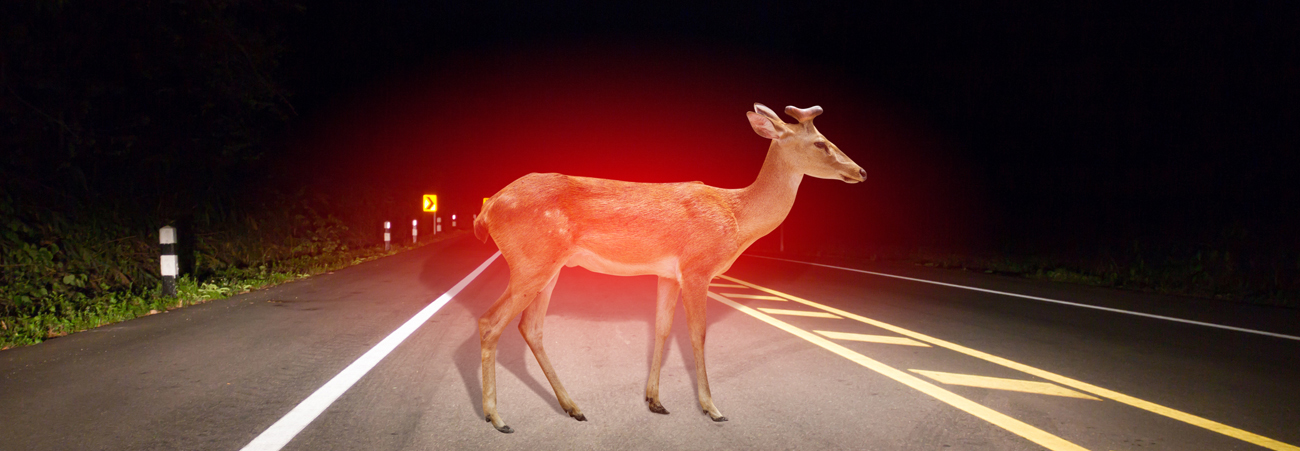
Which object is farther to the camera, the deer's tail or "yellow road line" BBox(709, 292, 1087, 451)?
the deer's tail

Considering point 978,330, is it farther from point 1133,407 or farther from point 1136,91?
point 1136,91

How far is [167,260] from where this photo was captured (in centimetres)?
755

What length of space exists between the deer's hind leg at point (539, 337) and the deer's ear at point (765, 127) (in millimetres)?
1323

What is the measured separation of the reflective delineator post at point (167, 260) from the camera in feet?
24.7

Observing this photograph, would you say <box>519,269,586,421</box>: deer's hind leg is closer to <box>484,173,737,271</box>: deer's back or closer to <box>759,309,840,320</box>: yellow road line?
<box>484,173,737,271</box>: deer's back

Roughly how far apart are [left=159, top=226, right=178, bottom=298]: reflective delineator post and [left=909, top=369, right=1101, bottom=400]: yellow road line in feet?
27.9

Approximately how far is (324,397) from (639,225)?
223cm

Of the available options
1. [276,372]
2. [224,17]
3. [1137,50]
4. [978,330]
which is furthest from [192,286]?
[1137,50]

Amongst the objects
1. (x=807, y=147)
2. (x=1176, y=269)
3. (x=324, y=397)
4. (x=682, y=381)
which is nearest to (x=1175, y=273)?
(x=1176, y=269)

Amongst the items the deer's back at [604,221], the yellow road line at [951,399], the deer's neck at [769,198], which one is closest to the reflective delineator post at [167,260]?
the deer's back at [604,221]

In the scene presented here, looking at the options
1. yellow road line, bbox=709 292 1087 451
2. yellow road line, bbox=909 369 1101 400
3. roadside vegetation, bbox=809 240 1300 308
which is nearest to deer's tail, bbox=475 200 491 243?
yellow road line, bbox=709 292 1087 451

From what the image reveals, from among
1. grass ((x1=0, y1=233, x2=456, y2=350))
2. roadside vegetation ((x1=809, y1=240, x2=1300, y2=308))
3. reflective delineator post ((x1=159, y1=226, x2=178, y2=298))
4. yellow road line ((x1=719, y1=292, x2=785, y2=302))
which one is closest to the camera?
grass ((x1=0, y1=233, x2=456, y2=350))

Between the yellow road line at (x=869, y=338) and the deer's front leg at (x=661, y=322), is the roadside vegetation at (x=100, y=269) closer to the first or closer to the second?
the deer's front leg at (x=661, y=322)

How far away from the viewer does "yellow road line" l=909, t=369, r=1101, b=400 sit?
3977 mm
